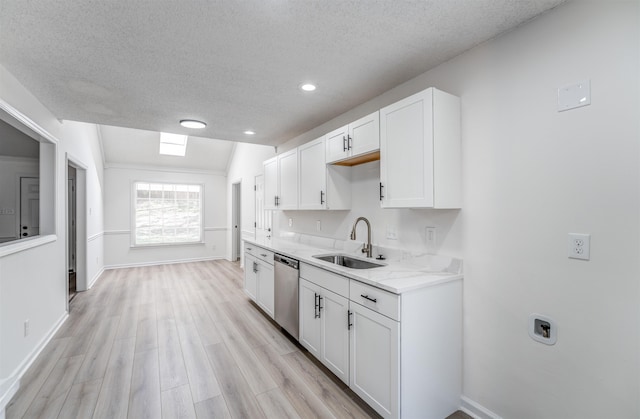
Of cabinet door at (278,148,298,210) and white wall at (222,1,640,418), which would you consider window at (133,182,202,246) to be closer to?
cabinet door at (278,148,298,210)

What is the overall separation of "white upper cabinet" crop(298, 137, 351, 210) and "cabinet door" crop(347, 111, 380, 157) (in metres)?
0.47

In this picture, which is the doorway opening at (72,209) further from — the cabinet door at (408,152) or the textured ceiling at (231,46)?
the cabinet door at (408,152)

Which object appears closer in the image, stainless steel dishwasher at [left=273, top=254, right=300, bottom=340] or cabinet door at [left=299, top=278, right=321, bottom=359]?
cabinet door at [left=299, top=278, right=321, bottom=359]

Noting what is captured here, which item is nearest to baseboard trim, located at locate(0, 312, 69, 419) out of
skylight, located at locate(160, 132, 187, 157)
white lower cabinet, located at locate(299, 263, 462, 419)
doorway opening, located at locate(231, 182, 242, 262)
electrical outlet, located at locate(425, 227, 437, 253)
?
white lower cabinet, located at locate(299, 263, 462, 419)

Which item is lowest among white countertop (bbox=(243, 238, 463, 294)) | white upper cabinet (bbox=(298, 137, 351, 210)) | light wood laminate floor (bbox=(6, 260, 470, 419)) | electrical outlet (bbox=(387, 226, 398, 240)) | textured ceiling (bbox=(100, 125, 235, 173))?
light wood laminate floor (bbox=(6, 260, 470, 419))

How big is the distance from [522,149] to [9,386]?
374 cm

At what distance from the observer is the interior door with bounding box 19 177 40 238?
15.8 ft

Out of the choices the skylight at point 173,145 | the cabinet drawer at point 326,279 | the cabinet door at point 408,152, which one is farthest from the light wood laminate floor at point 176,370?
the skylight at point 173,145

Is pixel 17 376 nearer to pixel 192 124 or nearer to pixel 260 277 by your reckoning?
pixel 260 277

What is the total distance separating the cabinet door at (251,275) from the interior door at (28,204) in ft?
12.9

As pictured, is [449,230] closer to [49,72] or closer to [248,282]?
[248,282]

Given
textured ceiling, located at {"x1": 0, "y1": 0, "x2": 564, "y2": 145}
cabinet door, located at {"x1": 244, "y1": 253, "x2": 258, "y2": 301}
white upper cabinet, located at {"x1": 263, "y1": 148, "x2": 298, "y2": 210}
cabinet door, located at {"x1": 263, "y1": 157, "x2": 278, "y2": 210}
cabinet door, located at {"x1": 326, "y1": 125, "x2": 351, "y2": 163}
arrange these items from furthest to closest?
1. cabinet door, located at {"x1": 263, "y1": 157, "x2": 278, "y2": 210}
2. cabinet door, located at {"x1": 244, "y1": 253, "x2": 258, "y2": 301}
3. white upper cabinet, located at {"x1": 263, "y1": 148, "x2": 298, "y2": 210}
4. cabinet door, located at {"x1": 326, "y1": 125, "x2": 351, "y2": 163}
5. textured ceiling, located at {"x1": 0, "y1": 0, "x2": 564, "y2": 145}

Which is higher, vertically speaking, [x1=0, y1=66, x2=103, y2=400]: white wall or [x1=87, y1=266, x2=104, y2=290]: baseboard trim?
[x1=0, y1=66, x2=103, y2=400]: white wall

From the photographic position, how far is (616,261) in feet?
4.25
